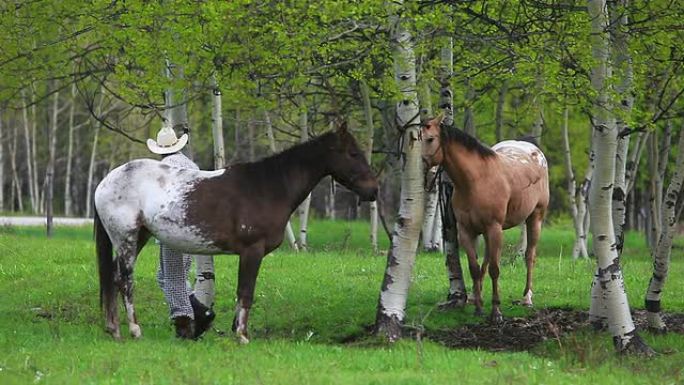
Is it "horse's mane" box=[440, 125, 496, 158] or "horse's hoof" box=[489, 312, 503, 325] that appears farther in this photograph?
"horse's hoof" box=[489, 312, 503, 325]

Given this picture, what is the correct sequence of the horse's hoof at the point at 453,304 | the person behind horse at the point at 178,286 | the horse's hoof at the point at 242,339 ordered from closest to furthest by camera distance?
the horse's hoof at the point at 242,339 < the person behind horse at the point at 178,286 < the horse's hoof at the point at 453,304

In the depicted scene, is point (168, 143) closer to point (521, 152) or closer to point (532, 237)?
point (521, 152)

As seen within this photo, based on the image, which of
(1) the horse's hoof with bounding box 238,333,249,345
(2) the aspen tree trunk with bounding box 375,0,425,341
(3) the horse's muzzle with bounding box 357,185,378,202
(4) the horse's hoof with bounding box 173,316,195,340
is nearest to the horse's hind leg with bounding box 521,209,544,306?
(2) the aspen tree trunk with bounding box 375,0,425,341

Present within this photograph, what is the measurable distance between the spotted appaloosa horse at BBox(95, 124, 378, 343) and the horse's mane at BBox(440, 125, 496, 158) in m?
1.59

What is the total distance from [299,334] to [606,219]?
4.07m

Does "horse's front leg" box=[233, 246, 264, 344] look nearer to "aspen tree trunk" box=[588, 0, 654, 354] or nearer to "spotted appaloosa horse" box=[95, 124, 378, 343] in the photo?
"spotted appaloosa horse" box=[95, 124, 378, 343]

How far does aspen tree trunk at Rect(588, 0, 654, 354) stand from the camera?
34.1ft

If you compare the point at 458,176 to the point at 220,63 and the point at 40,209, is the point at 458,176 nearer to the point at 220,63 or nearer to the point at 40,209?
the point at 220,63

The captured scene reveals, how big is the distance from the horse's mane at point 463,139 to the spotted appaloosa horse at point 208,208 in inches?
62.6

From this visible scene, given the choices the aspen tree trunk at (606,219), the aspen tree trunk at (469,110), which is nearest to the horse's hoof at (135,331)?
the aspen tree trunk at (606,219)

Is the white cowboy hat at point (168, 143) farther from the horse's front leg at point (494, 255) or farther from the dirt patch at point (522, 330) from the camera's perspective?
the horse's front leg at point (494, 255)

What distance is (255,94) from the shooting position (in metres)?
11.8

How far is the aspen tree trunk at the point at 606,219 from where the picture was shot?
10.4 meters

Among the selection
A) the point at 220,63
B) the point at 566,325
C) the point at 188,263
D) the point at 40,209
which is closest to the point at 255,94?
the point at 220,63
